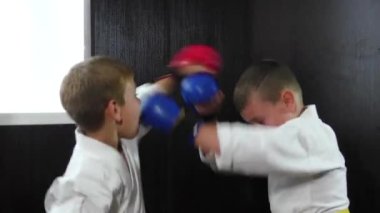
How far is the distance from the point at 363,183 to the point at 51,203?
825 millimetres

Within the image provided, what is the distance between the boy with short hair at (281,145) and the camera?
43.5 inches

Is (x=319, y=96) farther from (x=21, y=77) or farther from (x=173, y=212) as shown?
(x=21, y=77)

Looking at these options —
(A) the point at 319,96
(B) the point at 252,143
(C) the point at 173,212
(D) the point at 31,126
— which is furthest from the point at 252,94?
(D) the point at 31,126

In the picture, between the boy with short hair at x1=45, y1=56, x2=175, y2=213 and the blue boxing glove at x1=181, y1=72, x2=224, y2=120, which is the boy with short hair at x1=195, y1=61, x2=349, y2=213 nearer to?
the blue boxing glove at x1=181, y1=72, x2=224, y2=120

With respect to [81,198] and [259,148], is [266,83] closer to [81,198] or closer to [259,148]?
[259,148]

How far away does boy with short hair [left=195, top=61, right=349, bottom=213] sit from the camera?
1.11 meters

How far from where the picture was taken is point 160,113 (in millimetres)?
1115

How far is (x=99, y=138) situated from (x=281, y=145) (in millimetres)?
366

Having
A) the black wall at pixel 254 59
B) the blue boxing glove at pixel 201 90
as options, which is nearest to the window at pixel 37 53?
the black wall at pixel 254 59

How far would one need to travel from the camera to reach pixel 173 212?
1.49m

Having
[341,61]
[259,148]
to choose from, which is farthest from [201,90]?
[341,61]

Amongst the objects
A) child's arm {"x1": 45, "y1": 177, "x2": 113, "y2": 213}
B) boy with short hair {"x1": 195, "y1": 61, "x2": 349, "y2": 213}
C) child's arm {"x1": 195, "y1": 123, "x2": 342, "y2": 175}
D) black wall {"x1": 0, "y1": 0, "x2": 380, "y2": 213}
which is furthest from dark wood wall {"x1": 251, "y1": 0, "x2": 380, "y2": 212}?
child's arm {"x1": 45, "y1": 177, "x2": 113, "y2": 213}

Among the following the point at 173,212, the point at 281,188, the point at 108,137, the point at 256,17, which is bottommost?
the point at 173,212

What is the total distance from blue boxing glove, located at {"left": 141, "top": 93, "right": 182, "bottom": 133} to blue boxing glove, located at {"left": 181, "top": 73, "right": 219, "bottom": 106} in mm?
38
